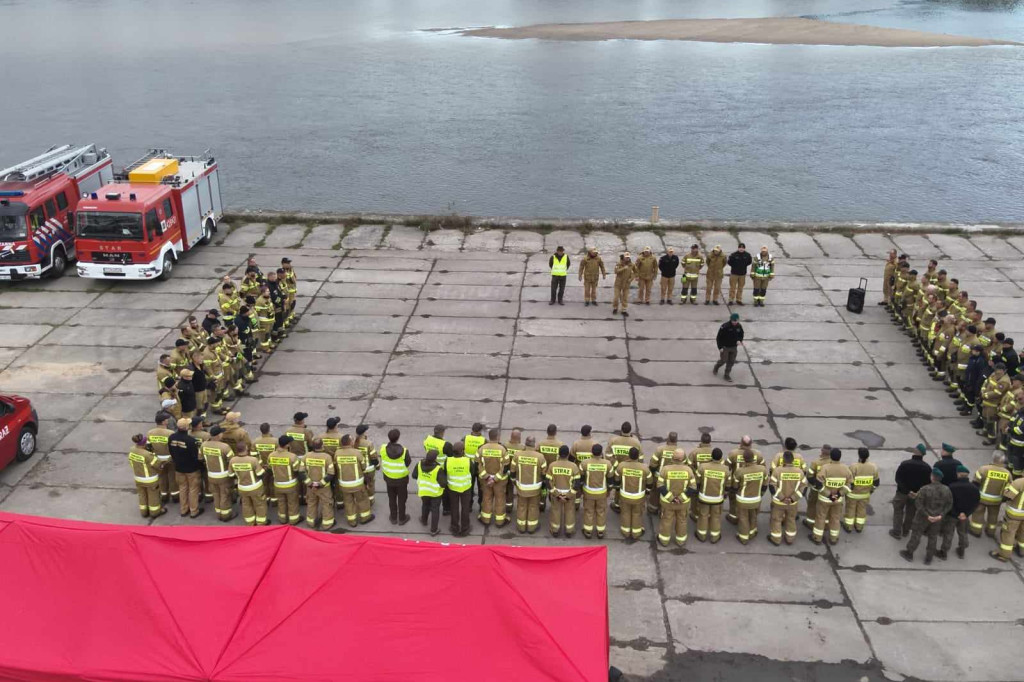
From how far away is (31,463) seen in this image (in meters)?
14.0

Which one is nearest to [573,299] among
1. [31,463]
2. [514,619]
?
[31,463]

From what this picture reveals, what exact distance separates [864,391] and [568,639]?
35.7 feet

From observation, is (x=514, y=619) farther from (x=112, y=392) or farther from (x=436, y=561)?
(x=112, y=392)

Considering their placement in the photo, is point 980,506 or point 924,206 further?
point 924,206

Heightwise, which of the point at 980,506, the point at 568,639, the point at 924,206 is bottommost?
the point at 924,206

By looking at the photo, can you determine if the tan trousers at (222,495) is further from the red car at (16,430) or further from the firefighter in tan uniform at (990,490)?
the firefighter in tan uniform at (990,490)

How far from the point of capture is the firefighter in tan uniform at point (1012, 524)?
1130 cm

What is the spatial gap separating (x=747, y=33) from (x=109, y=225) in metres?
74.9

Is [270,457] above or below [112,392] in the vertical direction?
above

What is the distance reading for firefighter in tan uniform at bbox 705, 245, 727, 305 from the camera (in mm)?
19859

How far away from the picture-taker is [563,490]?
11.6 metres

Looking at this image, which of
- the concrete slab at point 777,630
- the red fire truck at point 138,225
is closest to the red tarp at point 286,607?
the concrete slab at point 777,630

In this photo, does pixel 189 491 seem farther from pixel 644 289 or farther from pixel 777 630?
pixel 644 289

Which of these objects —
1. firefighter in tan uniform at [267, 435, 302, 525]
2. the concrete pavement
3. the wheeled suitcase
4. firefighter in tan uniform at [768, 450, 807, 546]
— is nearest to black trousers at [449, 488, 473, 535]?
the concrete pavement
